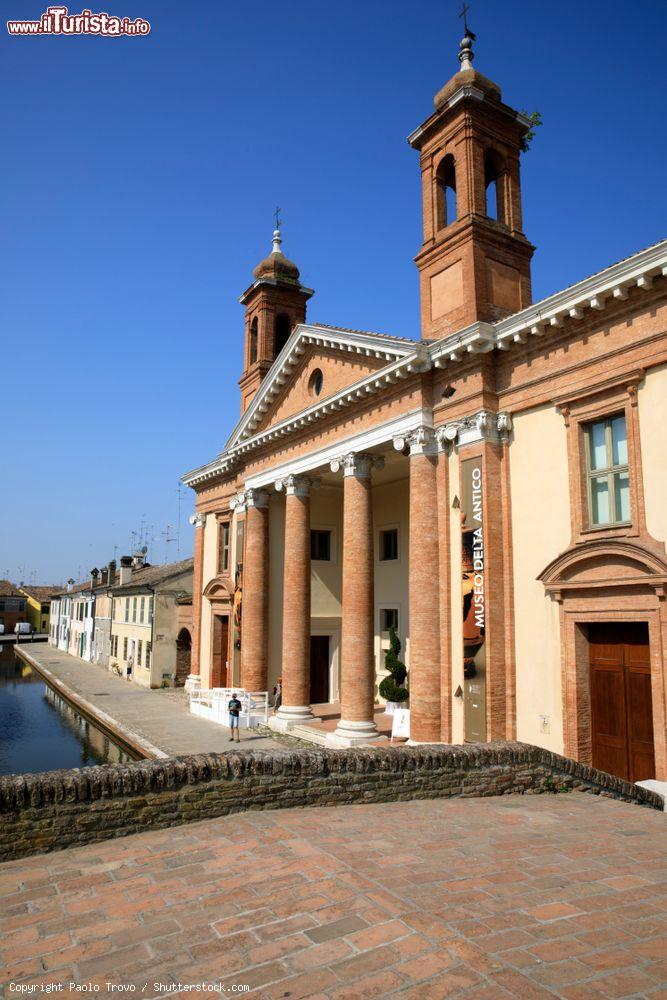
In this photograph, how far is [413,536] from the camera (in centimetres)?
1503

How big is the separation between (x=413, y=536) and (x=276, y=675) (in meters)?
10.6

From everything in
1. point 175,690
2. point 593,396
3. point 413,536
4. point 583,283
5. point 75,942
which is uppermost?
point 583,283

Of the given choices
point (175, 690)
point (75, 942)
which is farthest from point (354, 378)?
point (175, 690)

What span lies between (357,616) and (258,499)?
7929 millimetres

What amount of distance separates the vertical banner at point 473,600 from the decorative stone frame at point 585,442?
2.01 meters

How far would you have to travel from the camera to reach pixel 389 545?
79.3 feet

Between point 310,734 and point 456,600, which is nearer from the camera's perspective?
point 456,600

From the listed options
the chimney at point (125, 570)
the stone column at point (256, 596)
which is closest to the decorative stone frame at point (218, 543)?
the stone column at point (256, 596)

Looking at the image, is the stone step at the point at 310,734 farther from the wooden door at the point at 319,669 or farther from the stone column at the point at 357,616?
the wooden door at the point at 319,669

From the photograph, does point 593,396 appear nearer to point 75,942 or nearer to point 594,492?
point 594,492

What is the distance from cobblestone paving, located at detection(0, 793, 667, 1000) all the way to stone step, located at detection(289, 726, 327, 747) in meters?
11.0

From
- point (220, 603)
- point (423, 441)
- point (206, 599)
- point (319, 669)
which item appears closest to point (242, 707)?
point (319, 669)

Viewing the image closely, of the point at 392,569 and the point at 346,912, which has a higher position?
the point at 392,569

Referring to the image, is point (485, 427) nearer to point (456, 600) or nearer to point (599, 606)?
point (456, 600)
